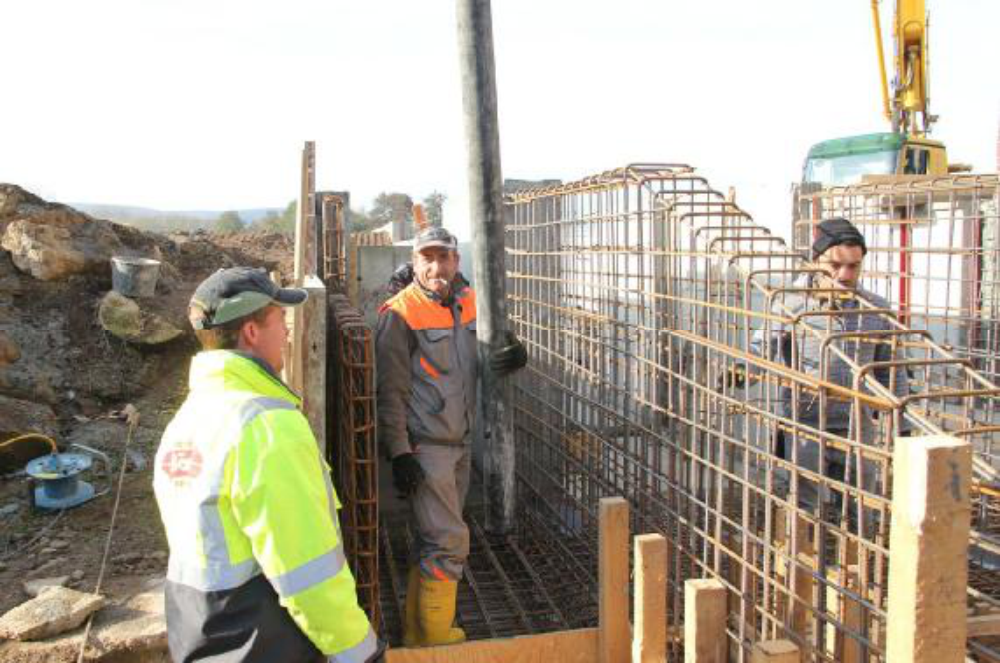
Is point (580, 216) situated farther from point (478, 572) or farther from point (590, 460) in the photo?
point (478, 572)

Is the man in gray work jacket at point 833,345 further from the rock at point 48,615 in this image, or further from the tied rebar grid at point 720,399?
the rock at point 48,615

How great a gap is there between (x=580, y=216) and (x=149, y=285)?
5355mm

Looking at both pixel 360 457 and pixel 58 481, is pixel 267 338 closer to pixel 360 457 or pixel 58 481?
pixel 360 457

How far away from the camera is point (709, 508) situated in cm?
325

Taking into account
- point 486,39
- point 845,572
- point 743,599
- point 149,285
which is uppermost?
point 486,39

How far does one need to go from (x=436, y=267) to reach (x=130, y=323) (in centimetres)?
499

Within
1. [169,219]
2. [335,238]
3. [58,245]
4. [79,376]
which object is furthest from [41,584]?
[169,219]

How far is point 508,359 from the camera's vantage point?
15.7 feet

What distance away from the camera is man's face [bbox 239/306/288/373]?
97.1 inches

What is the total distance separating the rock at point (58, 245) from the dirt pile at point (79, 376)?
0.03ft


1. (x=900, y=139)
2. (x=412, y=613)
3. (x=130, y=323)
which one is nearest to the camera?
(x=412, y=613)

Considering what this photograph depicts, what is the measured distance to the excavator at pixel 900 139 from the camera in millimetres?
12578

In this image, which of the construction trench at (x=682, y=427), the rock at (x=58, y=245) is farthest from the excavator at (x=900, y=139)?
the rock at (x=58, y=245)

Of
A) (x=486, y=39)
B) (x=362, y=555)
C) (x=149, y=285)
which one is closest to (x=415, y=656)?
(x=362, y=555)
